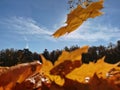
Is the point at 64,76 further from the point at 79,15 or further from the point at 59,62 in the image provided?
the point at 79,15

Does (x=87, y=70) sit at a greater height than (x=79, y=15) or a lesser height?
lesser

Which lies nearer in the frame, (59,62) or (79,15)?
(59,62)

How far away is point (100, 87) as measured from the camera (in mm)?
594

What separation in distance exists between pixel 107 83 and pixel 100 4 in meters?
0.29

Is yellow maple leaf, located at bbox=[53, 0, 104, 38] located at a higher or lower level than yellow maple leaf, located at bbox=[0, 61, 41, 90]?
higher

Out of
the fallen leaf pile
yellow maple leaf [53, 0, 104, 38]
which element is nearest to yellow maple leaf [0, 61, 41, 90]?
the fallen leaf pile

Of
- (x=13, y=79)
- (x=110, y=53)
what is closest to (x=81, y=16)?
(x=13, y=79)

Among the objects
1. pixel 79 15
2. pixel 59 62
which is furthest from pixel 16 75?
pixel 79 15

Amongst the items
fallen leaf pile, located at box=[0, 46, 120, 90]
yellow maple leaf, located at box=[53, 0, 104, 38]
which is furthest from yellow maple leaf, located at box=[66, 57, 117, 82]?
yellow maple leaf, located at box=[53, 0, 104, 38]

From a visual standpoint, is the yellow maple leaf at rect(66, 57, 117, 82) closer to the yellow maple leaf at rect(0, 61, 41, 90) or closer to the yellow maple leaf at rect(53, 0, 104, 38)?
the yellow maple leaf at rect(0, 61, 41, 90)

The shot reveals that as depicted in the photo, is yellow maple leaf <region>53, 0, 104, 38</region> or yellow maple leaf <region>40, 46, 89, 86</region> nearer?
yellow maple leaf <region>40, 46, 89, 86</region>

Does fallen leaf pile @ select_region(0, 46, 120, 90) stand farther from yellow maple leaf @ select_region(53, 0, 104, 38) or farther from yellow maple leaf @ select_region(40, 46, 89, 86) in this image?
yellow maple leaf @ select_region(53, 0, 104, 38)

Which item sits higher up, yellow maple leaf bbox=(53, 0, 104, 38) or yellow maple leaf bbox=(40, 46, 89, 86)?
yellow maple leaf bbox=(53, 0, 104, 38)

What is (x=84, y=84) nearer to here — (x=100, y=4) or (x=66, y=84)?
(x=66, y=84)
